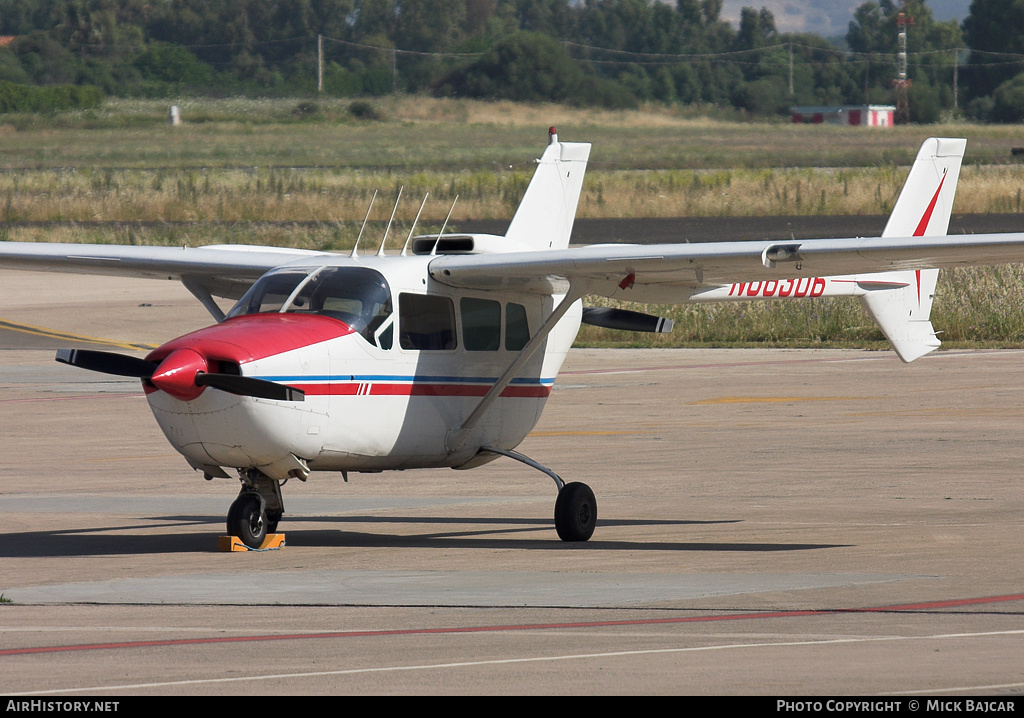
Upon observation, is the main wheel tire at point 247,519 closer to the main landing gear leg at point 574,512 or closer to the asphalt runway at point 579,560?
the asphalt runway at point 579,560

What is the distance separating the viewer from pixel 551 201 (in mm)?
14664

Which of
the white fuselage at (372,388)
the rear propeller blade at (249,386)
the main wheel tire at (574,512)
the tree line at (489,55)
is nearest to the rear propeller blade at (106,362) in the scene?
the white fuselage at (372,388)

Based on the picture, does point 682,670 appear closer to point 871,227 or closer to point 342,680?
point 342,680

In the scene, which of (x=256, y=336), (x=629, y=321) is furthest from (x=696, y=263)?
(x=256, y=336)

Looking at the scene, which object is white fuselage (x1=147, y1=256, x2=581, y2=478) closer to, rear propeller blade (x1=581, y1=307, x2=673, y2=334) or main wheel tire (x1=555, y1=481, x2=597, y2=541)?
rear propeller blade (x1=581, y1=307, x2=673, y2=334)

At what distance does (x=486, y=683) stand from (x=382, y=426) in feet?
16.0

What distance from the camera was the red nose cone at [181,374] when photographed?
1031 centimetres

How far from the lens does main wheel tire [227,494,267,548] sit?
38.2 feet

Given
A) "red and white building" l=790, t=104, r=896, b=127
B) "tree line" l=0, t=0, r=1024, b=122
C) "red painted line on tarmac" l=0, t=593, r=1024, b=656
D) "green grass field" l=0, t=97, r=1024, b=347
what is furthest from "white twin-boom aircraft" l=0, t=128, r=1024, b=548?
"red and white building" l=790, t=104, r=896, b=127

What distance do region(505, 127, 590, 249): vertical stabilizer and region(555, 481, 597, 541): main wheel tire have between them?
109 inches

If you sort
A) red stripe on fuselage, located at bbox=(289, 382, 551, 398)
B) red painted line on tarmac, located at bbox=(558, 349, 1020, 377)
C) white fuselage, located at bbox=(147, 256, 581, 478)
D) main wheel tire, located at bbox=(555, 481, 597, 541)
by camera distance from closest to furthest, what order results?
white fuselage, located at bbox=(147, 256, 581, 478) → red stripe on fuselage, located at bbox=(289, 382, 551, 398) → main wheel tire, located at bbox=(555, 481, 597, 541) → red painted line on tarmac, located at bbox=(558, 349, 1020, 377)

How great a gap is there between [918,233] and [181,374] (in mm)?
8160

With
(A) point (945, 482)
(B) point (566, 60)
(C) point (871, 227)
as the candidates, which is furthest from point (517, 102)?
(A) point (945, 482)

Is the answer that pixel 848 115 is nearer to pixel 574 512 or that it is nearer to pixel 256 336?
pixel 574 512
